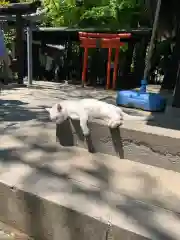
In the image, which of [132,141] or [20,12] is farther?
[20,12]

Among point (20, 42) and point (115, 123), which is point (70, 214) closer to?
point (115, 123)

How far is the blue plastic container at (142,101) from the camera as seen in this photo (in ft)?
14.2

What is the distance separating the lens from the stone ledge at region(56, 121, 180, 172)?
3.21 metres

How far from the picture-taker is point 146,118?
3896 mm

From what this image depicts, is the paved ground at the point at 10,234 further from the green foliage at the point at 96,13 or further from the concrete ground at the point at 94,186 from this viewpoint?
the green foliage at the point at 96,13

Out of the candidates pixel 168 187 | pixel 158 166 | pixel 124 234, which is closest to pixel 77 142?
pixel 158 166

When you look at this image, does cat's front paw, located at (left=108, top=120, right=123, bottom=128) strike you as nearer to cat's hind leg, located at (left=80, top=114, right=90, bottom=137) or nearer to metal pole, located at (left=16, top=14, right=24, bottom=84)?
cat's hind leg, located at (left=80, top=114, right=90, bottom=137)

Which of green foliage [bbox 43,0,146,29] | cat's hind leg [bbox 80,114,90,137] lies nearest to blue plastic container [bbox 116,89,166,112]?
cat's hind leg [bbox 80,114,90,137]

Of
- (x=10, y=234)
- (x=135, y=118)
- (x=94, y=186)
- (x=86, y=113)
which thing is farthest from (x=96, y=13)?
(x=10, y=234)

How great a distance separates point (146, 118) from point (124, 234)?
6.23 ft

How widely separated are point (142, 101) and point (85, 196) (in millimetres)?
2045

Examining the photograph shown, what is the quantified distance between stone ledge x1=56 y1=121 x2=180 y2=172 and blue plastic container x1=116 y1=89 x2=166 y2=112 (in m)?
0.82

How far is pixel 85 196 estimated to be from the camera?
8.80 ft

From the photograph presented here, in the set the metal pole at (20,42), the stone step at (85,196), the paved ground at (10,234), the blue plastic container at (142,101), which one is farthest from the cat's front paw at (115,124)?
the metal pole at (20,42)
